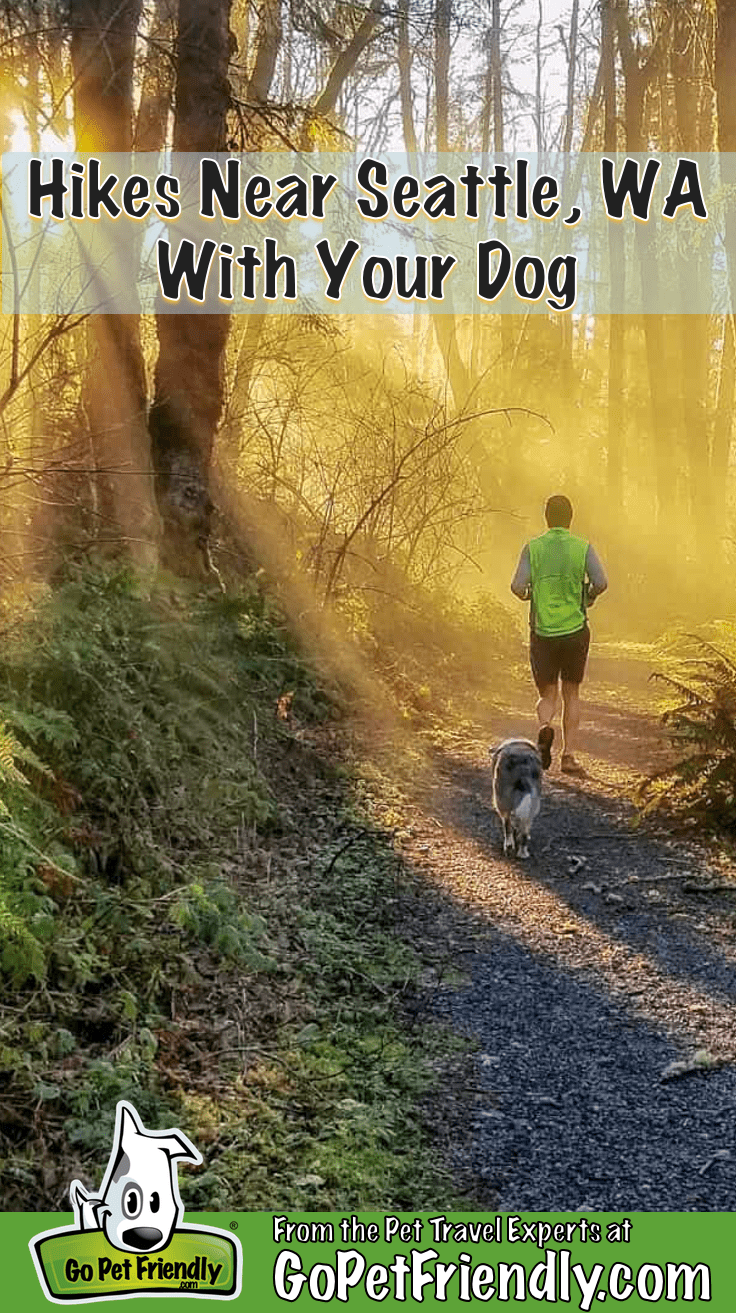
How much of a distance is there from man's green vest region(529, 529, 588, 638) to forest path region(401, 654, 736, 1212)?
1.51 m

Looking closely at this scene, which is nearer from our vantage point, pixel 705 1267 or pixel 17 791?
pixel 705 1267

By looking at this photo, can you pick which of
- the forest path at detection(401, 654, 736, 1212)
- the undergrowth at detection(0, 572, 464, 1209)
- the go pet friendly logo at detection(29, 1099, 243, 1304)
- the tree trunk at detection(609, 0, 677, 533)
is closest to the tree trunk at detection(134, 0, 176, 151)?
the undergrowth at detection(0, 572, 464, 1209)

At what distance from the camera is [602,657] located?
1733cm

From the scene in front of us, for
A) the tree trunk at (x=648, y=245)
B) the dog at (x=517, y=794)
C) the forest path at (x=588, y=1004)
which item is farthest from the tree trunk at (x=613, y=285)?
the dog at (x=517, y=794)

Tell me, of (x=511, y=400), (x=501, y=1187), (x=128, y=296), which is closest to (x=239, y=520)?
(x=128, y=296)

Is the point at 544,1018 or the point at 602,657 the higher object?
the point at 602,657

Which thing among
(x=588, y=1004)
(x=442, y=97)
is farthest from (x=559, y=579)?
(x=442, y=97)

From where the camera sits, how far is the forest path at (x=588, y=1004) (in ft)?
11.1

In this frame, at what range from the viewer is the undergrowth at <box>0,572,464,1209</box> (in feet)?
11.0

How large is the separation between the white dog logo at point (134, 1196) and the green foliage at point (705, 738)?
4.87m

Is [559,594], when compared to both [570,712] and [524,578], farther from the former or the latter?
[570,712]

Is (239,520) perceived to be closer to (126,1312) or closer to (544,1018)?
(544,1018)

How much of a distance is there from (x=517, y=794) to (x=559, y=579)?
Result: 263 cm

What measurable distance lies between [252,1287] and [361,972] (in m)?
2.29
